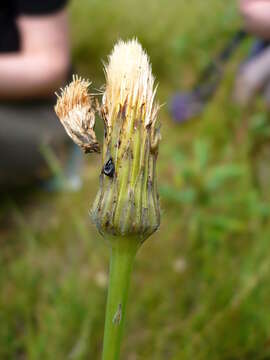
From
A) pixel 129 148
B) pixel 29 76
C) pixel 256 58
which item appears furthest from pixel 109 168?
pixel 256 58

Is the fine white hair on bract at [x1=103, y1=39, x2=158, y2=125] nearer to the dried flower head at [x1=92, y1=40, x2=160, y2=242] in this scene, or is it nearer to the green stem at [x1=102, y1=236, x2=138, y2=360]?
the dried flower head at [x1=92, y1=40, x2=160, y2=242]

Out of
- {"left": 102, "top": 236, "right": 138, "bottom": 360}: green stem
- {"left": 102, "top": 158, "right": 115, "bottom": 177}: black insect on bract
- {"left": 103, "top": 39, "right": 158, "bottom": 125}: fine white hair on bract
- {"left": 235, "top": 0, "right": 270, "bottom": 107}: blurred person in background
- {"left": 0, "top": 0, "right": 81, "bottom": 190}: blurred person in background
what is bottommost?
{"left": 102, "top": 236, "right": 138, "bottom": 360}: green stem

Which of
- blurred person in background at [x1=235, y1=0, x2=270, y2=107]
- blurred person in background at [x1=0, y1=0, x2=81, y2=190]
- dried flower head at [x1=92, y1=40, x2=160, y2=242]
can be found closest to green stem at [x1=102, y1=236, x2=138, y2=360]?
dried flower head at [x1=92, y1=40, x2=160, y2=242]

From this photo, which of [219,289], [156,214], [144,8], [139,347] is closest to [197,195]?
[219,289]

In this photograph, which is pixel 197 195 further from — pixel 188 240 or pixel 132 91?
pixel 132 91

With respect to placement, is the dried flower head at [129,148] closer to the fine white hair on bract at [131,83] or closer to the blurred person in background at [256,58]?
the fine white hair on bract at [131,83]

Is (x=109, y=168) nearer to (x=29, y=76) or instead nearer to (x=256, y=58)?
(x=29, y=76)
